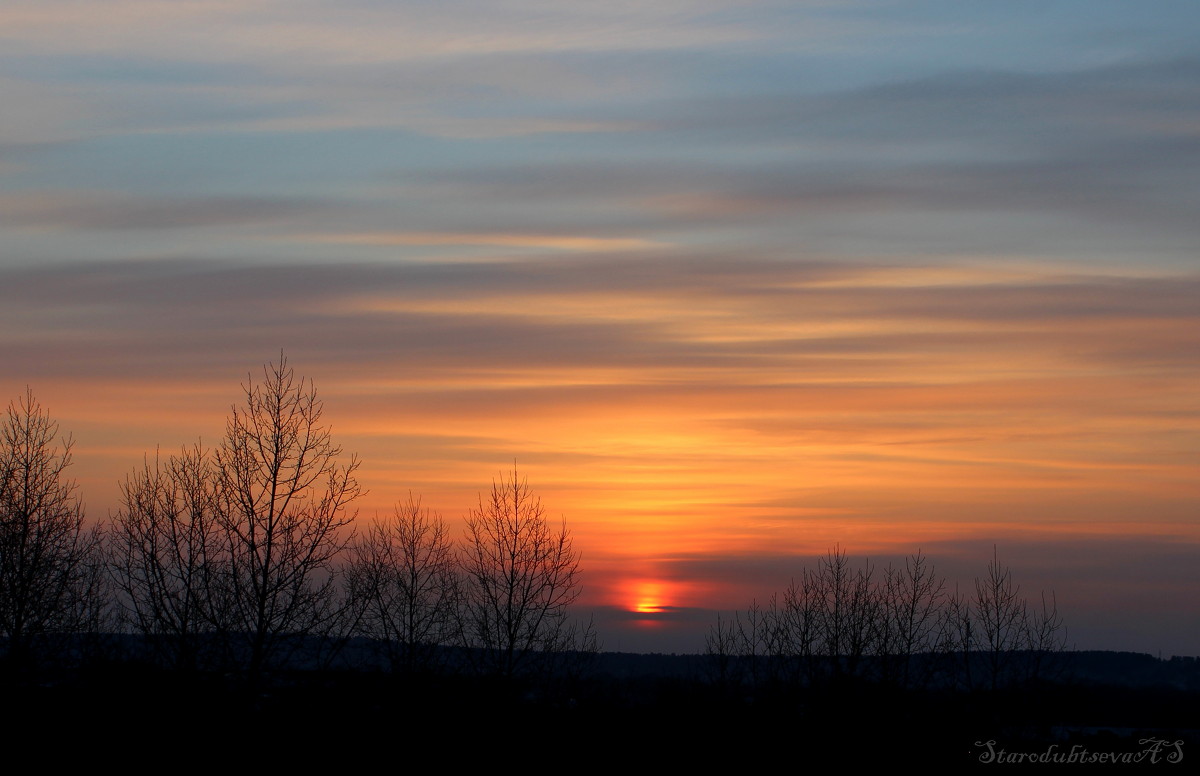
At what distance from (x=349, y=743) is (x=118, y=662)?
1101cm

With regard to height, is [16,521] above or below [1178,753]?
above

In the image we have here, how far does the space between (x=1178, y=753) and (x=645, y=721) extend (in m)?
11.8

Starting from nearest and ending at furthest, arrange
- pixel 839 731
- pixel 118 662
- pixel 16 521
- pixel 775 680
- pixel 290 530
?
1. pixel 839 731
2. pixel 118 662
3. pixel 290 530
4. pixel 775 680
5. pixel 16 521

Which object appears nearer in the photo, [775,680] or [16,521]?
[775,680]

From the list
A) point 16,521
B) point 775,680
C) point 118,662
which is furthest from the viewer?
point 16,521

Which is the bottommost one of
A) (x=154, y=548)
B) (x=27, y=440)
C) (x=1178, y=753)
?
(x=1178, y=753)

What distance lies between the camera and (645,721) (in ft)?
94.8

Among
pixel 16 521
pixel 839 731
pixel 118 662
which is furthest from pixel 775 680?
pixel 16 521

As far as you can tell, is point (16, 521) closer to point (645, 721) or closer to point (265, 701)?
point (265, 701)

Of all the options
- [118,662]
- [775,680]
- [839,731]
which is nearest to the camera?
[839,731]

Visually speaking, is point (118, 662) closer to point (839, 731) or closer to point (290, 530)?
point (290, 530)

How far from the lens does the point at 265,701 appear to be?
29547 millimetres

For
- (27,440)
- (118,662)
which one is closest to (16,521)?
(27,440)

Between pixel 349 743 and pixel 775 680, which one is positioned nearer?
pixel 349 743
